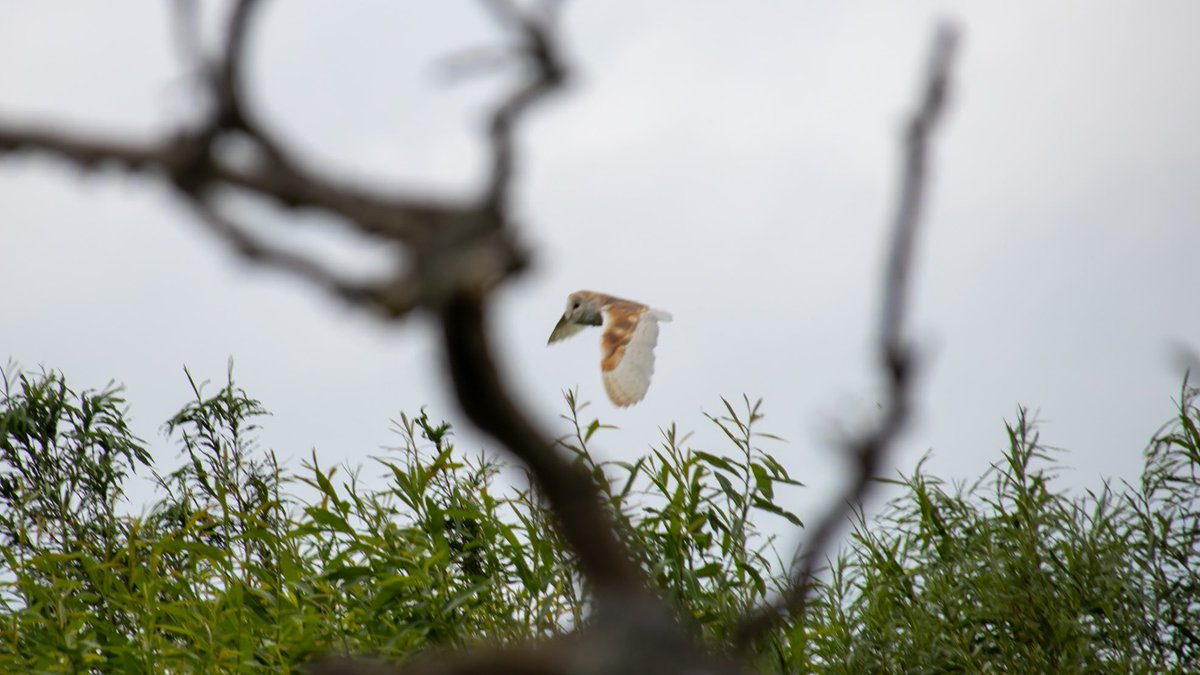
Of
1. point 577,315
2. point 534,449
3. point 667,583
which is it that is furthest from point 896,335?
point 577,315

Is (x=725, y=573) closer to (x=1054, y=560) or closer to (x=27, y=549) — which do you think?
(x=1054, y=560)

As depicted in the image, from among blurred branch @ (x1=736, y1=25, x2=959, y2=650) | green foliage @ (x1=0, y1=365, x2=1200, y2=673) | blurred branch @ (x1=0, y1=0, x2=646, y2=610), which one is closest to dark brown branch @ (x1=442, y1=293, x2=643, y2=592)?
blurred branch @ (x1=0, y1=0, x2=646, y2=610)

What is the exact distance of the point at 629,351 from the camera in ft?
16.5

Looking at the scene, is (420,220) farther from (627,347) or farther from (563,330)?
(563,330)

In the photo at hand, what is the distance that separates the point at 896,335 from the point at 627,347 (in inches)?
161

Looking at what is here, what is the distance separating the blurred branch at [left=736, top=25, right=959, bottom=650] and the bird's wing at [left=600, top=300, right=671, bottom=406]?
3561mm

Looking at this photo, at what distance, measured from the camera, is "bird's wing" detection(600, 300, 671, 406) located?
4715 millimetres

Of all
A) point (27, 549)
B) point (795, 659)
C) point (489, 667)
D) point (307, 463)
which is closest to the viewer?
point (489, 667)

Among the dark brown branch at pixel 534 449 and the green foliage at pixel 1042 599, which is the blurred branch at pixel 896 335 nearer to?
the dark brown branch at pixel 534 449

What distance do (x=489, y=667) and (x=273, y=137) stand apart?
0.44 meters

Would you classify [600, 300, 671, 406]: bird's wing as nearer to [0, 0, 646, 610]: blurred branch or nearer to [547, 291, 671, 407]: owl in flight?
[547, 291, 671, 407]: owl in flight

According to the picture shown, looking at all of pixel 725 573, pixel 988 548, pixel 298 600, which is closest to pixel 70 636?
pixel 298 600

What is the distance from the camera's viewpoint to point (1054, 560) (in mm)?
4234

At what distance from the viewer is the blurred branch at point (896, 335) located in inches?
37.9
